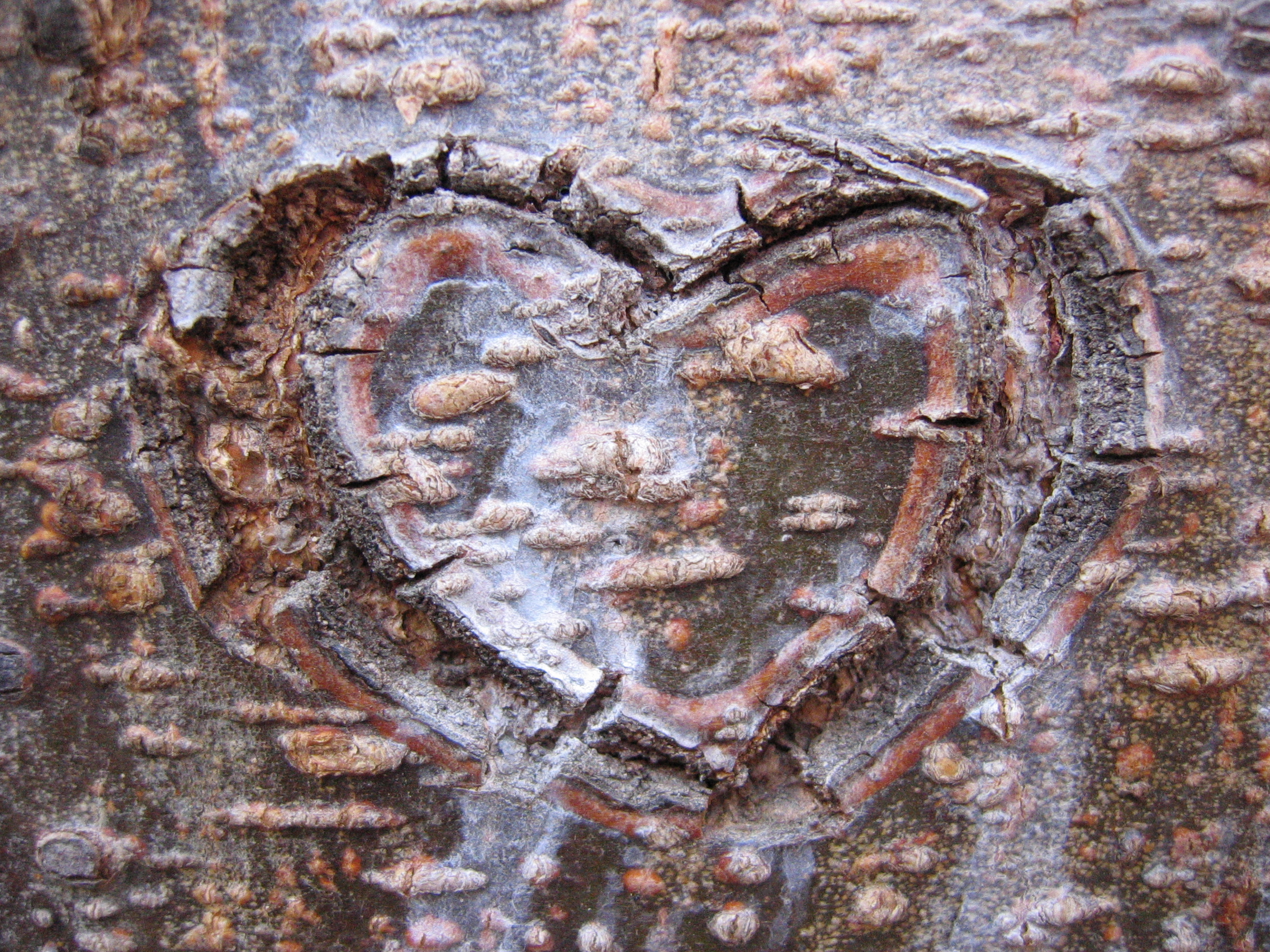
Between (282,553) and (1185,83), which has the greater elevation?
(1185,83)

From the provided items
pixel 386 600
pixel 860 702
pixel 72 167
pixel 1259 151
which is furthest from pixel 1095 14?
pixel 72 167

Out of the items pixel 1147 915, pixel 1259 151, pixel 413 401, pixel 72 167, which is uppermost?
pixel 72 167

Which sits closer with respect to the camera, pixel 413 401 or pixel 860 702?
pixel 413 401

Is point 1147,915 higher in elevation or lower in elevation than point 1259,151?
lower

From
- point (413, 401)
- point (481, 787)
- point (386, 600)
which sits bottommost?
point (481, 787)

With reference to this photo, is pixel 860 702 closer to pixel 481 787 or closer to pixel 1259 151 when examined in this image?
pixel 481 787

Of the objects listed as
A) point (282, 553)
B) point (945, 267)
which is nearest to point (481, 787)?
point (282, 553)

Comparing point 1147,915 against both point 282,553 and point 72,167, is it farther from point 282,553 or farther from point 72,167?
point 72,167

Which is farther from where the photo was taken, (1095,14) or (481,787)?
(481,787)
